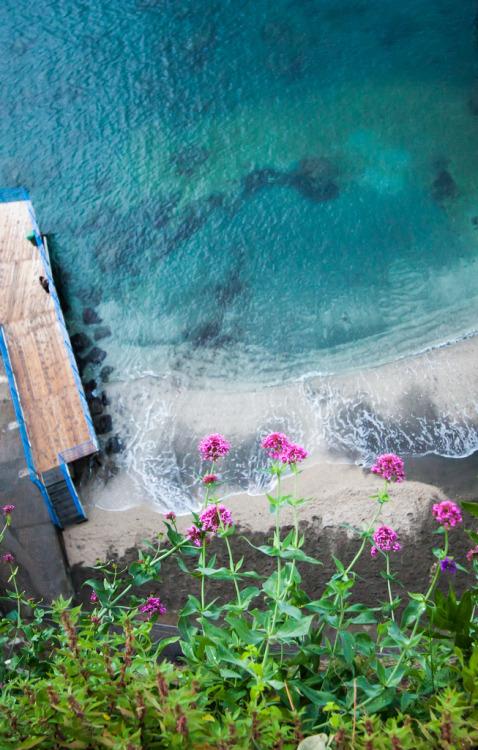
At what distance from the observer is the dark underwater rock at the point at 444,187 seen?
9227 mm

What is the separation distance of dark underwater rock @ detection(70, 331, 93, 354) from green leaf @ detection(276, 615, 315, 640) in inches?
268

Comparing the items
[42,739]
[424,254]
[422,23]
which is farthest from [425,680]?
[422,23]

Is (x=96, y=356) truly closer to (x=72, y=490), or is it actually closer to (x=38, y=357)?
(x=38, y=357)

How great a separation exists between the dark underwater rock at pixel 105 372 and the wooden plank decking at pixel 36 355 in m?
0.60

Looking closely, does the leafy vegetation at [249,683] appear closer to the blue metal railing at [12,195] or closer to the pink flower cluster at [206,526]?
the pink flower cluster at [206,526]

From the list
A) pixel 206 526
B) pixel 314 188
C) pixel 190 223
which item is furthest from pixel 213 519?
pixel 314 188

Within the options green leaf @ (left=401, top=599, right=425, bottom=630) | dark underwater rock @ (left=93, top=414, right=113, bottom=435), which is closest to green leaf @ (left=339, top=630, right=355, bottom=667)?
green leaf @ (left=401, top=599, right=425, bottom=630)

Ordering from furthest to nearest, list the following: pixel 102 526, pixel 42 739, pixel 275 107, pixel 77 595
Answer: pixel 275 107
pixel 102 526
pixel 77 595
pixel 42 739

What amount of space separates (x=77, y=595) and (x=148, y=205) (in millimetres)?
6238

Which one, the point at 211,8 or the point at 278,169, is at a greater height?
the point at 211,8

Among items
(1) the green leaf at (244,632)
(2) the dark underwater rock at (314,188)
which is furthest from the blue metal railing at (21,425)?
(2) the dark underwater rock at (314,188)

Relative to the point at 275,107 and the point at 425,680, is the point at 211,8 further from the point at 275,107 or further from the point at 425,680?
the point at 425,680

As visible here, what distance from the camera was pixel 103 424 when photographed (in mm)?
7984

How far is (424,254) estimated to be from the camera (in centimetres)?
884
